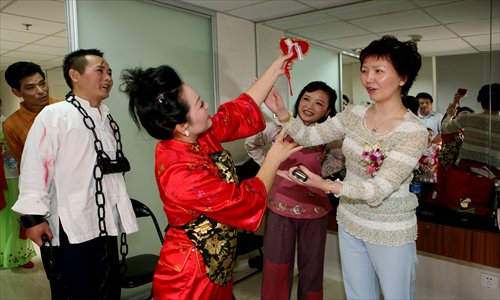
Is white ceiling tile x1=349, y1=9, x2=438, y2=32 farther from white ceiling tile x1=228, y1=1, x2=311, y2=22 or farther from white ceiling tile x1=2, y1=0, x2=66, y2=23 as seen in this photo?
white ceiling tile x1=2, y1=0, x2=66, y2=23

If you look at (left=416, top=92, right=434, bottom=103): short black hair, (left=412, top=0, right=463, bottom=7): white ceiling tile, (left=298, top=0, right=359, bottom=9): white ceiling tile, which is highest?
(left=298, top=0, right=359, bottom=9): white ceiling tile

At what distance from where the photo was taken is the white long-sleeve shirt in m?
1.74

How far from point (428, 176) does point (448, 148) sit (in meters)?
0.28

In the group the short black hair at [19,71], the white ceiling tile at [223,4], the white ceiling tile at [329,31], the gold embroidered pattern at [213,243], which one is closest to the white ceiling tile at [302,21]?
the white ceiling tile at [329,31]

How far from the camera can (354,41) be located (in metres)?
3.23

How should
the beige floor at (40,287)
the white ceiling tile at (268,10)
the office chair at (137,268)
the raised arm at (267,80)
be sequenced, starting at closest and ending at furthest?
the raised arm at (267,80), the office chair at (137,268), the beige floor at (40,287), the white ceiling tile at (268,10)

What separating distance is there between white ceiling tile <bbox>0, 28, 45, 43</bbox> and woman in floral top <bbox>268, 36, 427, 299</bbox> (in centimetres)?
224

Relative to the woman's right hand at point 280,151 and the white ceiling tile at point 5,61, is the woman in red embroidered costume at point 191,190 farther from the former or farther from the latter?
the white ceiling tile at point 5,61

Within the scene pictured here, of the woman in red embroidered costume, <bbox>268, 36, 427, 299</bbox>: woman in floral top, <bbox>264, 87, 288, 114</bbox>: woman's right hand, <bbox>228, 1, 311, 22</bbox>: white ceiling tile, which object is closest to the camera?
the woman in red embroidered costume

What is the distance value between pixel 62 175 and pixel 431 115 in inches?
98.8

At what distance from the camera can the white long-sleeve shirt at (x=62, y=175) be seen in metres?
1.74

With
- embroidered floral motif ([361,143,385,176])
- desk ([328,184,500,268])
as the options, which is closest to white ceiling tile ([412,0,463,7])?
desk ([328,184,500,268])

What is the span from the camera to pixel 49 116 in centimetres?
179

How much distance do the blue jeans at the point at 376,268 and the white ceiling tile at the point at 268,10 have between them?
7.44 ft
